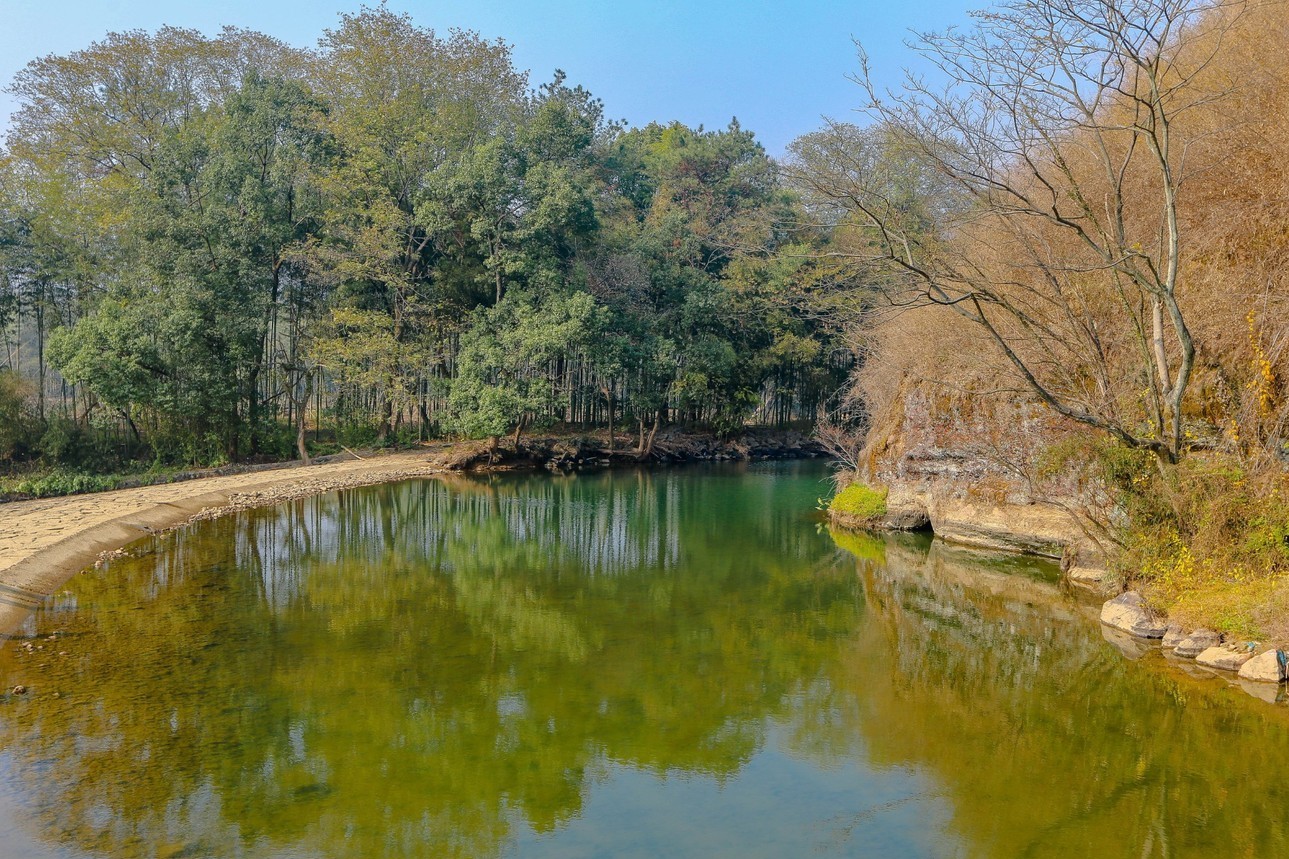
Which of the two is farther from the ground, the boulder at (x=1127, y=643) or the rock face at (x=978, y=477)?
the rock face at (x=978, y=477)

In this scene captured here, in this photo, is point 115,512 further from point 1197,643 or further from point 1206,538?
point 1206,538

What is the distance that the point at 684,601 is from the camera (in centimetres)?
1434

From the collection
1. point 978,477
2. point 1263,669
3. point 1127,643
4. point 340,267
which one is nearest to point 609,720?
point 1127,643

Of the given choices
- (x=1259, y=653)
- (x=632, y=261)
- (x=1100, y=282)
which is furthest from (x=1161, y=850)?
(x=632, y=261)

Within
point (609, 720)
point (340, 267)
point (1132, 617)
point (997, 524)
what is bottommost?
point (609, 720)

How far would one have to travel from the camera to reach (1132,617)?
11758 mm

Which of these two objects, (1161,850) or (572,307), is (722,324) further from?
(1161,850)

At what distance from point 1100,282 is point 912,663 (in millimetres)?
7866

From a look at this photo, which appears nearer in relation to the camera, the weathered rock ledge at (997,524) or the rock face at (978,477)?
the weathered rock ledge at (997,524)

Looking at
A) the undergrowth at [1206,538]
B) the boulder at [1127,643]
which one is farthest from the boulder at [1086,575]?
the boulder at [1127,643]

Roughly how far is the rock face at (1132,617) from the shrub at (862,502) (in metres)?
7.29

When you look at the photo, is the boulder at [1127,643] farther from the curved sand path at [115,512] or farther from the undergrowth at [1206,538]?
the curved sand path at [115,512]

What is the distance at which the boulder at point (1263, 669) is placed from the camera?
380 inches

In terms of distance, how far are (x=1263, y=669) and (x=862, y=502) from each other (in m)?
10.4
